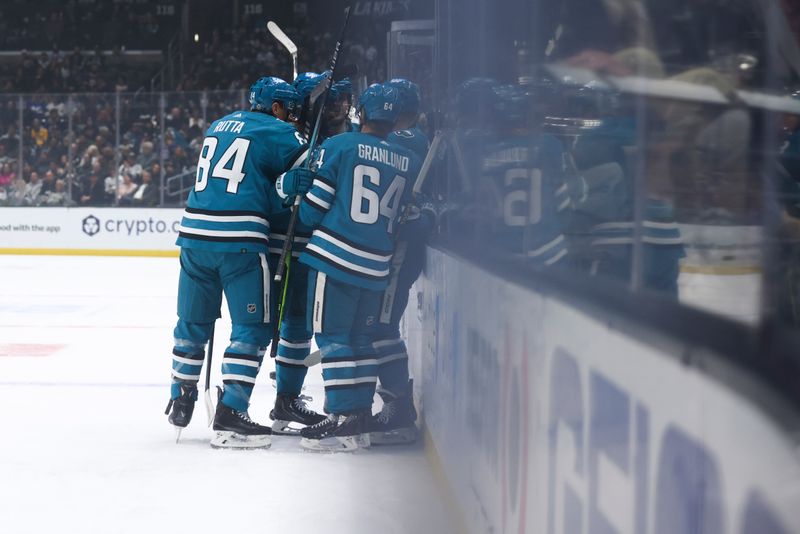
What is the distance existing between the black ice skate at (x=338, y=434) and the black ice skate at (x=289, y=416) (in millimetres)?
257

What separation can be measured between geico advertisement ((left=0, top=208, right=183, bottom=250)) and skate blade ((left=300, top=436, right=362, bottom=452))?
30.4 feet

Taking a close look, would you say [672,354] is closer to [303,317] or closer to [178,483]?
[178,483]

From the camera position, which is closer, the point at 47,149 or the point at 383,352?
the point at 383,352

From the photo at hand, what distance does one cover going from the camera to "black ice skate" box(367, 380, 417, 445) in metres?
3.58

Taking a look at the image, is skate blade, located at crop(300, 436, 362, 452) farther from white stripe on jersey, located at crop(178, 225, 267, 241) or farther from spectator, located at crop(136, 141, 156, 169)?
spectator, located at crop(136, 141, 156, 169)

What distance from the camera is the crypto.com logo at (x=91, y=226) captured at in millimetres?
12688

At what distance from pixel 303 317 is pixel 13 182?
10021 millimetres

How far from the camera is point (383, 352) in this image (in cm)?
369

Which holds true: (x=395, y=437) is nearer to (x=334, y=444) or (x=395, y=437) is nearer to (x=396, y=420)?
(x=396, y=420)

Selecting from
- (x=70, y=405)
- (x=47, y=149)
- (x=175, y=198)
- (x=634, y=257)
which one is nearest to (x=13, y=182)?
(x=47, y=149)

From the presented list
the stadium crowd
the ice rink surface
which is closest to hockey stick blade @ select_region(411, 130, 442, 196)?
the ice rink surface

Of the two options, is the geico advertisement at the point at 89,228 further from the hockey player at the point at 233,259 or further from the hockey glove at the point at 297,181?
the hockey glove at the point at 297,181

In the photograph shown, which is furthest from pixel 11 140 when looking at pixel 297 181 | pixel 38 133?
pixel 297 181

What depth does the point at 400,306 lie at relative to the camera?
12.1ft
